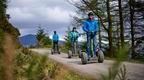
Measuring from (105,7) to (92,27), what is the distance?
25423mm

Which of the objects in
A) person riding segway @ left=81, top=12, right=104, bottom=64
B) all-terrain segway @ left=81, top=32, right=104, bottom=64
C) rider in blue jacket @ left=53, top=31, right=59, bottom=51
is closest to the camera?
person riding segway @ left=81, top=12, right=104, bottom=64

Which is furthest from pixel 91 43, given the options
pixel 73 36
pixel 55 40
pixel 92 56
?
pixel 55 40

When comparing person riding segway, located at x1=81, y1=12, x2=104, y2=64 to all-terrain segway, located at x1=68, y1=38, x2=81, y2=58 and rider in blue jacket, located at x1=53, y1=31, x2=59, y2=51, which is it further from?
rider in blue jacket, located at x1=53, y1=31, x2=59, y2=51

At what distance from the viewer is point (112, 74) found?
1410mm

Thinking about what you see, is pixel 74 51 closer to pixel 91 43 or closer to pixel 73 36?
pixel 73 36

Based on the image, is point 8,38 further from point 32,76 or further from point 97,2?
point 97,2

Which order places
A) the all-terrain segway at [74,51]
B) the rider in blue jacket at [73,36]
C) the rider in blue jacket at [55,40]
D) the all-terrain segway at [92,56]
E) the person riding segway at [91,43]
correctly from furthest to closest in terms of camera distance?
the rider in blue jacket at [55,40] → the rider in blue jacket at [73,36] → the all-terrain segway at [74,51] → the all-terrain segway at [92,56] → the person riding segway at [91,43]

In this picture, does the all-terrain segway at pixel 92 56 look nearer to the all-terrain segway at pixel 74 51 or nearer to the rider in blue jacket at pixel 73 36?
the all-terrain segway at pixel 74 51

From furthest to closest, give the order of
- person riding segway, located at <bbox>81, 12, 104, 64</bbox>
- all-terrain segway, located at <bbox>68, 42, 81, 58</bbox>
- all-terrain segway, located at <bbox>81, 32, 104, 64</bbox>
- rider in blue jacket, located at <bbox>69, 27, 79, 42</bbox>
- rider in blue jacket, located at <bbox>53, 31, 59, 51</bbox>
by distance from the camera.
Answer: rider in blue jacket, located at <bbox>53, 31, 59, 51</bbox>, rider in blue jacket, located at <bbox>69, 27, 79, 42</bbox>, all-terrain segway, located at <bbox>68, 42, 81, 58</bbox>, all-terrain segway, located at <bbox>81, 32, 104, 64</bbox>, person riding segway, located at <bbox>81, 12, 104, 64</bbox>

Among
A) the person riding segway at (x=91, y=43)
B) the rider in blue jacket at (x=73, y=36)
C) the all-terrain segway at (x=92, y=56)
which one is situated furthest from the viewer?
the rider in blue jacket at (x=73, y=36)

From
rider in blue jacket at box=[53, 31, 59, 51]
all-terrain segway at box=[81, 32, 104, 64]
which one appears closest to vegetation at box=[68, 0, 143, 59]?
rider in blue jacket at box=[53, 31, 59, 51]

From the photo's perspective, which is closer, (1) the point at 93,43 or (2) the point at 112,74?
(2) the point at 112,74

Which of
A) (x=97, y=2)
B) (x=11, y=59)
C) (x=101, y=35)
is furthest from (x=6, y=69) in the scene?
(x=101, y=35)

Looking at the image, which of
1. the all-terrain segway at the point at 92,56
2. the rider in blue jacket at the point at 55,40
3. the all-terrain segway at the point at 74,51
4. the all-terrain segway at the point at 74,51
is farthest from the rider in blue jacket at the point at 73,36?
the all-terrain segway at the point at 92,56
